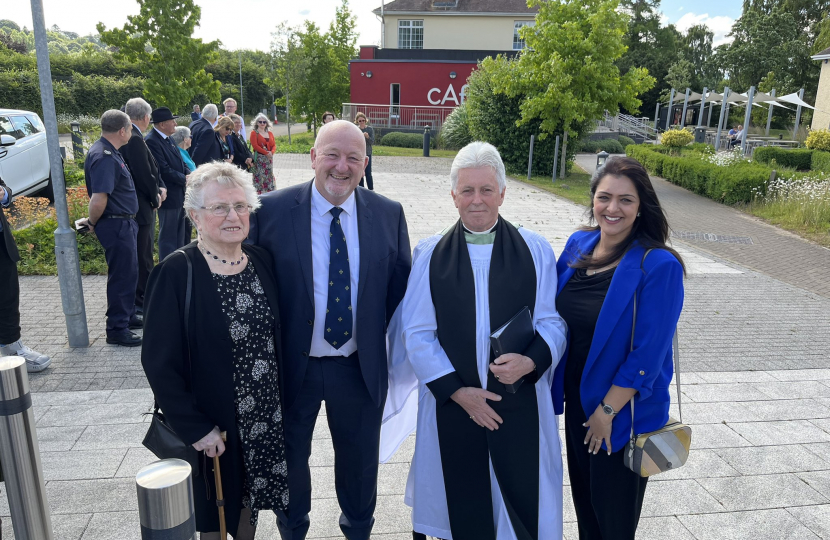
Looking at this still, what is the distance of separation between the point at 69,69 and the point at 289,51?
63.9 feet

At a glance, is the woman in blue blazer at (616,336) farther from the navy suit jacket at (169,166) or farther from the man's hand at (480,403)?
the navy suit jacket at (169,166)

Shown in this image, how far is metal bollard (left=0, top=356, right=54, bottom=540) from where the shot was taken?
213 cm

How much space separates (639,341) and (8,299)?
4.82m

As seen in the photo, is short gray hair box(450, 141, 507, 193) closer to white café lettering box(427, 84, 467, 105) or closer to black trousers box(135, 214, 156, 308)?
black trousers box(135, 214, 156, 308)

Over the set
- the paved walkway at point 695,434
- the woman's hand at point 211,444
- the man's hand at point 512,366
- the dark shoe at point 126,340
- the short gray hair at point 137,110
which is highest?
the short gray hair at point 137,110

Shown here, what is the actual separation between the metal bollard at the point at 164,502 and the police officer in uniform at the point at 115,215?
4700mm

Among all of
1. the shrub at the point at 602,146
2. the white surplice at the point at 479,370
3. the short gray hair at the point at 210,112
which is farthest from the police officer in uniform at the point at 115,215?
the shrub at the point at 602,146

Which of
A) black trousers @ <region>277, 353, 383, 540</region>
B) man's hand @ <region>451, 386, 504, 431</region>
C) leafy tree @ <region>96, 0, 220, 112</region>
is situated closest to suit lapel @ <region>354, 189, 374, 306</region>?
black trousers @ <region>277, 353, 383, 540</region>

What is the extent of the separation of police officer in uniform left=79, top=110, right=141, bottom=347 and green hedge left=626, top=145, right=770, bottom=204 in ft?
44.2

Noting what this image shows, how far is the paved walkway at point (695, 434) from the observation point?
318 centimetres

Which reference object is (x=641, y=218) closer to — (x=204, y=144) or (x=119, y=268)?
(x=119, y=268)

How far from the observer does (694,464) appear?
150 inches

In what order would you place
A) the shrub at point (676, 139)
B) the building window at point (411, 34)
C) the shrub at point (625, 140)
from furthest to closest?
1. the building window at point (411, 34)
2. the shrub at point (625, 140)
3. the shrub at point (676, 139)

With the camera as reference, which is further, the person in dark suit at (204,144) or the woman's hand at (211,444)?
the person in dark suit at (204,144)
